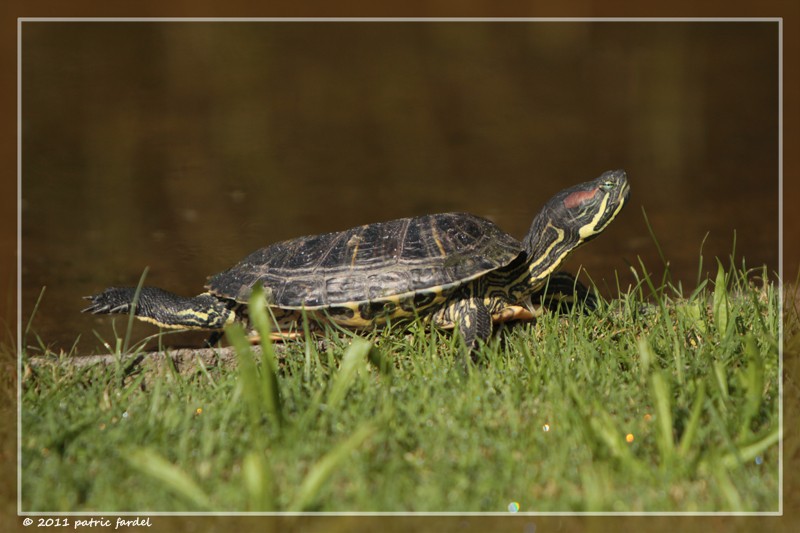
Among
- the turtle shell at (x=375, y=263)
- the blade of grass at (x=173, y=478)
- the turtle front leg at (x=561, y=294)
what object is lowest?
the blade of grass at (x=173, y=478)

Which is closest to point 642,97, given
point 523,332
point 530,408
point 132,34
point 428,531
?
point 132,34

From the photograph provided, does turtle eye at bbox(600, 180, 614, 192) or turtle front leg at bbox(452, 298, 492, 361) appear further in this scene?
turtle eye at bbox(600, 180, 614, 192)

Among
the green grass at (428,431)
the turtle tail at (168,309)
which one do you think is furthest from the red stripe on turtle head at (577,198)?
the turtle tail at (168,309)

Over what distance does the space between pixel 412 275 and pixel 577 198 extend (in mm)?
867

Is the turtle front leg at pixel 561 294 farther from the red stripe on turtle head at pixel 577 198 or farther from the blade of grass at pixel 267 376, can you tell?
the blade of grass at pixel 267 376

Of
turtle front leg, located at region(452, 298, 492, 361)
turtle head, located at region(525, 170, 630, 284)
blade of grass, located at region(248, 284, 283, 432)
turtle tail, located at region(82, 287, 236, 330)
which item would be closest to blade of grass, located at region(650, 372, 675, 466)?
turtle front leg, located at region(452, 298, 492, 361)

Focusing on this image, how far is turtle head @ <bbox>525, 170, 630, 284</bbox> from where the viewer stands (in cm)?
367

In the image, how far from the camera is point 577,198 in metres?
3.72

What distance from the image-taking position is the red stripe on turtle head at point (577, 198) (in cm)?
370

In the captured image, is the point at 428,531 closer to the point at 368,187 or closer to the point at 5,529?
the point at 5,529

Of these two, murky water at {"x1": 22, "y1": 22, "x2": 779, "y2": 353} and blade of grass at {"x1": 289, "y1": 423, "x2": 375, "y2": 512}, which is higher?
murky water at {"x1": 22, "y1": 22, "x2": 779, "y2": 353}

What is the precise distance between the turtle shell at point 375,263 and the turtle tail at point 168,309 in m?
0.12

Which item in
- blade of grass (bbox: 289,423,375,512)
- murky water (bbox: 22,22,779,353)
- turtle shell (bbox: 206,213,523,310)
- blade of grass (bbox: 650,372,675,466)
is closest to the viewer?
blade of grass (bbox: 289,423,375,512)

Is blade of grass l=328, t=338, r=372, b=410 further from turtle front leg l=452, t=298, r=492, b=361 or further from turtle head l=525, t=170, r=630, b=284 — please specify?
turtle head l=525, t=170, r=630, b=284
